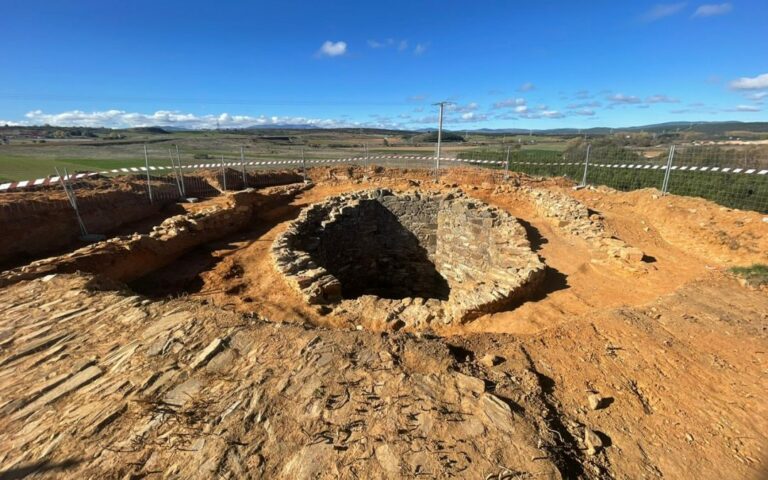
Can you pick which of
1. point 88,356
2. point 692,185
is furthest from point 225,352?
point 692,185

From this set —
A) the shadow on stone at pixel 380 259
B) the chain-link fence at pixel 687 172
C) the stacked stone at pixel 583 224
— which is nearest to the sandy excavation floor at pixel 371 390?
the stacked stone at pixel 583 224

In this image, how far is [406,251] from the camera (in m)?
14.8

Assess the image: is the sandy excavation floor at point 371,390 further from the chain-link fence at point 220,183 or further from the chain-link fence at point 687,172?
the chain-link fence at point 687,172

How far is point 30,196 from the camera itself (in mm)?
13086

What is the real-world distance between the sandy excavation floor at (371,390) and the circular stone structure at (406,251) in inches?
38.4

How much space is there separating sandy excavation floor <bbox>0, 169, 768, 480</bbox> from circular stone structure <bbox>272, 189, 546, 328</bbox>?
98cm

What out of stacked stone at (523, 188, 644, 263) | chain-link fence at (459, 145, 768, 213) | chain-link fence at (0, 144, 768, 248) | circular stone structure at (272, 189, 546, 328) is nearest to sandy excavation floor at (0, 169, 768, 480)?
circular stone structure at (272, 189, 546, 328)

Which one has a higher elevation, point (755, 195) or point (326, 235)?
point (755, 195)

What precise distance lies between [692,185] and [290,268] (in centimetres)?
2236

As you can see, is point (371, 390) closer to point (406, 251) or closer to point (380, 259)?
point (380, 259)

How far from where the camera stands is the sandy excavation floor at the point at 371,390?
3223 millimetres

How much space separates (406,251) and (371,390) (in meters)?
10.9

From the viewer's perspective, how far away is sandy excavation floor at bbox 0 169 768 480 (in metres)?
3.22

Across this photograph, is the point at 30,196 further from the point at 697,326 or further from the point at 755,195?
the point at 755,195
